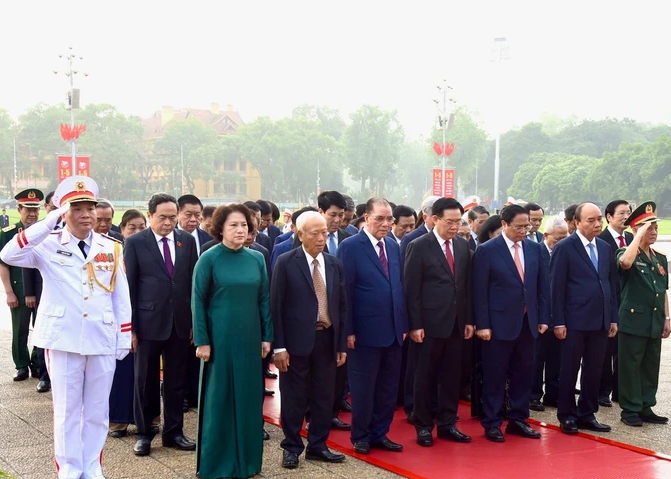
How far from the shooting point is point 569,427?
20.3 feet

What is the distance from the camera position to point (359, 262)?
225 inches

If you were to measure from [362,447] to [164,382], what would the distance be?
1467 mm

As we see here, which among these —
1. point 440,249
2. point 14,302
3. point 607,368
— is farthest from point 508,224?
point 14,302

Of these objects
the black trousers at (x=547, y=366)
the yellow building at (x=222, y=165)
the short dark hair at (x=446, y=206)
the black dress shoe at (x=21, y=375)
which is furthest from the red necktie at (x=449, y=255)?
the yellow building at (x=222, y=165)

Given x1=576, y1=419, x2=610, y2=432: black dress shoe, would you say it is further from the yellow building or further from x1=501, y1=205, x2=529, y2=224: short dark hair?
the yellow building

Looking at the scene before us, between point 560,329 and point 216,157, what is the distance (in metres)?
77.8

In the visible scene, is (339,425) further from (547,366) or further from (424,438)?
(547,366)

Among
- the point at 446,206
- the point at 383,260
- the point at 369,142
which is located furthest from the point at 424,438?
the point at 369,142

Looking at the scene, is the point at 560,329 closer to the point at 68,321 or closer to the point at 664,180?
the point at 68,321

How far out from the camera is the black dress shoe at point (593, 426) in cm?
629

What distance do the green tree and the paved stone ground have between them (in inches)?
3039

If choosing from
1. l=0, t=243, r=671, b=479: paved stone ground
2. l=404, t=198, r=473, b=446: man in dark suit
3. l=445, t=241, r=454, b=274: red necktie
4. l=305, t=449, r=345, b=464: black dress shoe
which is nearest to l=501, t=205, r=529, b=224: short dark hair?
l=404, t=198, r=473, b=446: man in dark suit

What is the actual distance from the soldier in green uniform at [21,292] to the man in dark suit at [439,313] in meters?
3.93

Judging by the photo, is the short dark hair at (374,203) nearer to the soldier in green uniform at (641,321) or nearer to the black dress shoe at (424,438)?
the black dress shoe at (424,438)
